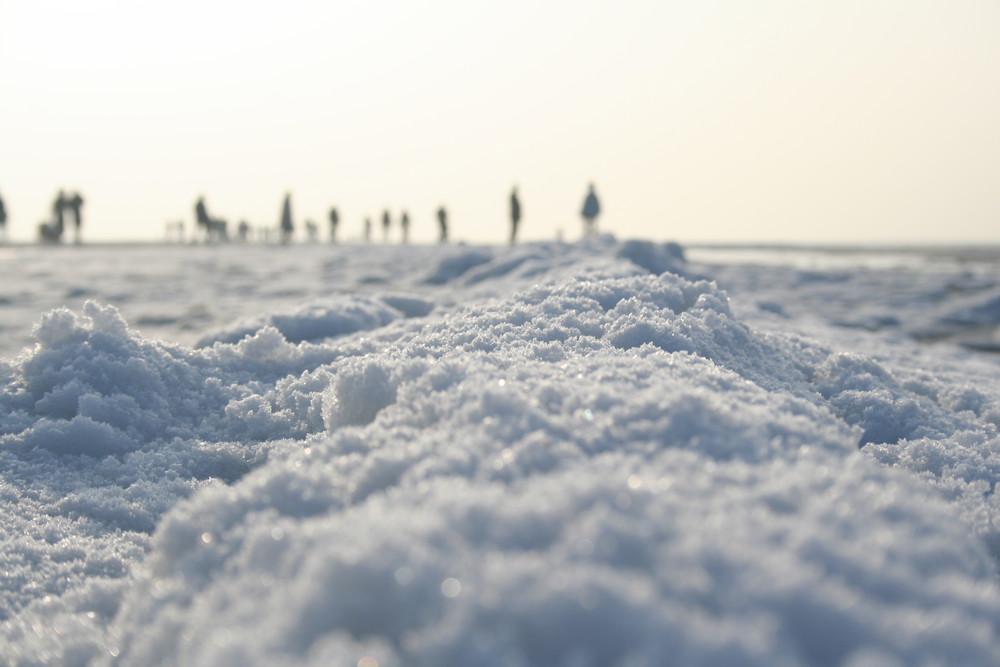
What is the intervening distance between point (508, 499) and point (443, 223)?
2671 centimetres

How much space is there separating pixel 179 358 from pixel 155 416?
1.60 ft

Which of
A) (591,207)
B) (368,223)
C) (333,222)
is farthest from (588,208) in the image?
(368,223)

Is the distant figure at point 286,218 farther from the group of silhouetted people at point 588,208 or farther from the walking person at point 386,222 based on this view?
the group of silhouetted people at point 588,208

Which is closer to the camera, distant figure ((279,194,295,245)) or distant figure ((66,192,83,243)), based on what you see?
distant figure ((66,192,83,243))

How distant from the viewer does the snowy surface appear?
1.08 m

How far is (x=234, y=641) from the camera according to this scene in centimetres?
107

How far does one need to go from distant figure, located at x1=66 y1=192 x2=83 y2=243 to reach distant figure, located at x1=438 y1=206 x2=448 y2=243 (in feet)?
41.2

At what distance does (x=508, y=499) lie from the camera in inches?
52.7

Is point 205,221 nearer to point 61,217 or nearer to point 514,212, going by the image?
point 61,217

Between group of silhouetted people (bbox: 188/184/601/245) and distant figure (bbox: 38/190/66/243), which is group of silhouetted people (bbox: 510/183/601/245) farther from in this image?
distant figure (bbox: 38/190/66/243)

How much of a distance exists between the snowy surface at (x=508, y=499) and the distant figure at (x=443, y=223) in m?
23.8

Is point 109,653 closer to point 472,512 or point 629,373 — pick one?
point 472,512

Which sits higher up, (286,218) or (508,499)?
(286,218)

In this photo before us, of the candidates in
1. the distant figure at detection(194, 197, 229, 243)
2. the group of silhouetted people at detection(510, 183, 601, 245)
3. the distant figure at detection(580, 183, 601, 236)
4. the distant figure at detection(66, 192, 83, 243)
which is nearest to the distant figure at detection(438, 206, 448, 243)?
the group of silhouetted people at detection(510, 183, 601, 245)
